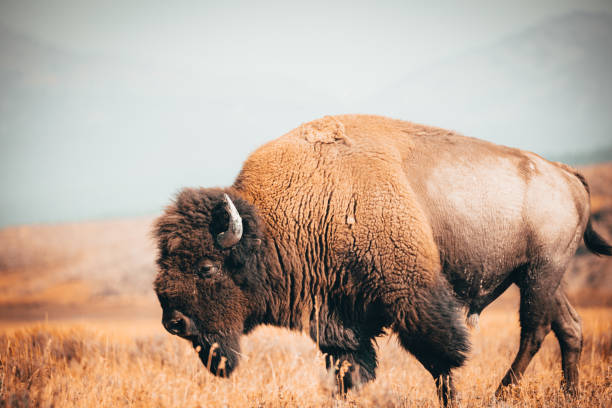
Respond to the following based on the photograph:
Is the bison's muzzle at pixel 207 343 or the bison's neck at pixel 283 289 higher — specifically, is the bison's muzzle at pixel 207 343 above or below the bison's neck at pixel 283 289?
below

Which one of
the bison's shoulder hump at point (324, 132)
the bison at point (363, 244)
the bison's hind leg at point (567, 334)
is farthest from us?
the bison's hind leg at point (567, 334)

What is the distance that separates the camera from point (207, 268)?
3.76 meters

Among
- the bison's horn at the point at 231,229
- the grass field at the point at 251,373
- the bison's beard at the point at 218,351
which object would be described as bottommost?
Result: the grass field at the point at 251,373

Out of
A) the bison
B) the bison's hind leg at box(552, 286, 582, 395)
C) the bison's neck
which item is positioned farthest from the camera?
the bison's hind leg at box(552, 286, 582, 395)

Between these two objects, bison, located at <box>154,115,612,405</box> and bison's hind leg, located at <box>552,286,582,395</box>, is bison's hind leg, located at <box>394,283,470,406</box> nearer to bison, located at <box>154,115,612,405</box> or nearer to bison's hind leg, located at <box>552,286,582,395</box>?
bison, located at <box>154,115,612,405</box>

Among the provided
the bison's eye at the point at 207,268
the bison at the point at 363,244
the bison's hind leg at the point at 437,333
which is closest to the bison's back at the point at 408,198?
the bison at the point at 363,244

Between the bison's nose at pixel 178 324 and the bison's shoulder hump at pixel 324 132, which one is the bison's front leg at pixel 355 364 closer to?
the bison's nose at pixel 178 324

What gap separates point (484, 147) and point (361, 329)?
200 cm

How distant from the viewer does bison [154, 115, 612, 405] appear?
3.53m

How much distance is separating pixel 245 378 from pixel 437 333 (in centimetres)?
204

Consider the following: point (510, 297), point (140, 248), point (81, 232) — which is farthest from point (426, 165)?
point (81, 232)

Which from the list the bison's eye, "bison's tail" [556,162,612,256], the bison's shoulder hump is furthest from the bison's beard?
"bison's tail" [556,162,612,256]

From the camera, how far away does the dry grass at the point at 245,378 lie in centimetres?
339

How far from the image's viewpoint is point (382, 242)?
3.50m
